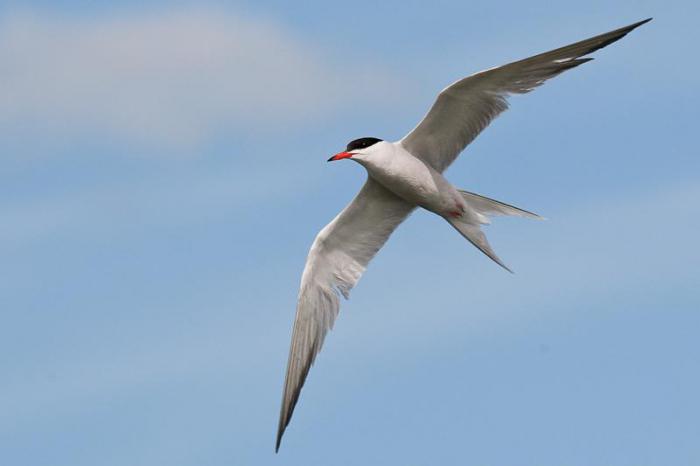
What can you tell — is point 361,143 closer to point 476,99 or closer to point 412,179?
point 412,179

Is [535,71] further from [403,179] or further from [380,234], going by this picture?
[380,234]

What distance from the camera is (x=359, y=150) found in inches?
554

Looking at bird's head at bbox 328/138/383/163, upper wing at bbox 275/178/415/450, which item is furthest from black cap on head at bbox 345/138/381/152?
upper wing at bbox 275/178/415/450

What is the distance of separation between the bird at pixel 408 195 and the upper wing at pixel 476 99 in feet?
0.04

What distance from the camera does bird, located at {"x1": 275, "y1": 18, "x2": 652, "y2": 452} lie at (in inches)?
531

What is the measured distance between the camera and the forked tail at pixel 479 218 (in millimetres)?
14703

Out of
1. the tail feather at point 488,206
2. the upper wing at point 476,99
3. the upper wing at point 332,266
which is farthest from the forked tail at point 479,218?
the upper wing at point 332,266

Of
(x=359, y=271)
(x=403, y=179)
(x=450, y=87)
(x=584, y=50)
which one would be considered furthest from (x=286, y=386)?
(x=584, y=50)

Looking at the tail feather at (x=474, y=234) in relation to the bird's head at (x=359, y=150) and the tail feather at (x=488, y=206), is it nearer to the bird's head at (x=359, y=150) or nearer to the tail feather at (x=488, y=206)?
the tail feather at (x=488, y=206)

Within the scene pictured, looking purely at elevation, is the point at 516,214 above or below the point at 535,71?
below

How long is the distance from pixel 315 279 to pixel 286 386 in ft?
4.66

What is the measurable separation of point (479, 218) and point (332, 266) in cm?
210

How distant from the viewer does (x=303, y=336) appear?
15.5 metres

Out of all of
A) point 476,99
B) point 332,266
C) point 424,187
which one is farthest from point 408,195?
point 332,266
